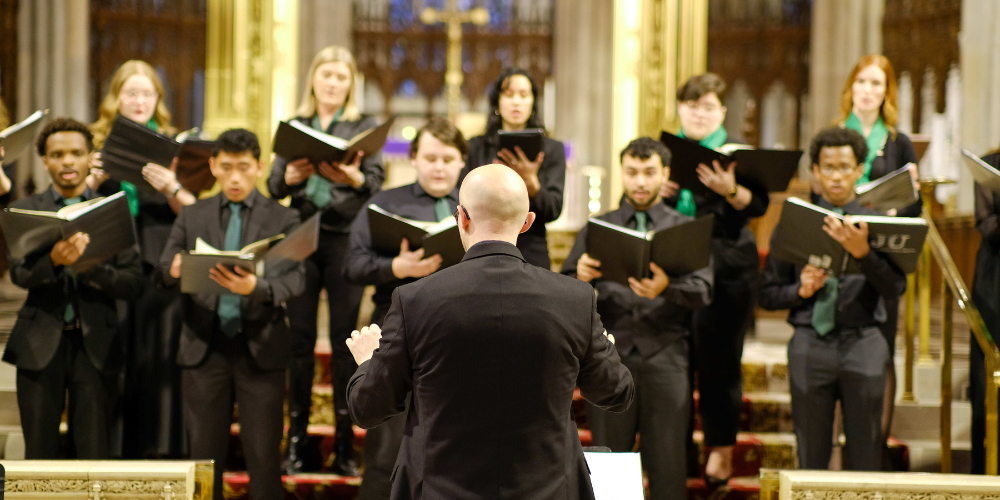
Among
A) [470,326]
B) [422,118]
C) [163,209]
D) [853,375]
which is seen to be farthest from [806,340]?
[422,118]

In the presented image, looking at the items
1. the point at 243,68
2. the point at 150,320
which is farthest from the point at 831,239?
the point at 243,68

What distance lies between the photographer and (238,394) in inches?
129

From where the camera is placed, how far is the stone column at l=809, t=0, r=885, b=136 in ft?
28.8

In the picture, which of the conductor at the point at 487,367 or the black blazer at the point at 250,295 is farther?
the black blazer at the point at 250,295

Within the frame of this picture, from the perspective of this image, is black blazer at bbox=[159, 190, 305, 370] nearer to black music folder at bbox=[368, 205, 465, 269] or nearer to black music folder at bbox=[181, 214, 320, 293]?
black music folder at bbox=[181, 214, 320, 293]

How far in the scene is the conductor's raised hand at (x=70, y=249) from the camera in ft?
10.6

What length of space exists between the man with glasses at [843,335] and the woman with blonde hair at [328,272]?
1.70 meters

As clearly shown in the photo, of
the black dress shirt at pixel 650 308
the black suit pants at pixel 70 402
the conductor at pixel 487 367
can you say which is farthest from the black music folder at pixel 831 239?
the black suit pants at pixel 70 402

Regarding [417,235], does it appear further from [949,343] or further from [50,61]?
[50,61]

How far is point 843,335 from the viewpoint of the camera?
10.9 feet

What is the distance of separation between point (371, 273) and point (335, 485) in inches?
39.1

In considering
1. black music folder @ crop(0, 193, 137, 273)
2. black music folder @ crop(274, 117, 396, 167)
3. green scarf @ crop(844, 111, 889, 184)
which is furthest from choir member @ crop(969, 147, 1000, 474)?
black music folder @ crop(0, 193, 137, 273)

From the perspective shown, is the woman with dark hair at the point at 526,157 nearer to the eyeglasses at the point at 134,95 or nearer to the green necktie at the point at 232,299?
the green necktie at the point at 232,299

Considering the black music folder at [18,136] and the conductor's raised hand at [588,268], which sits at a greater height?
the black music folder at [18,136]
